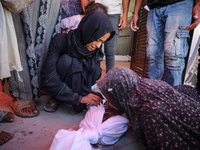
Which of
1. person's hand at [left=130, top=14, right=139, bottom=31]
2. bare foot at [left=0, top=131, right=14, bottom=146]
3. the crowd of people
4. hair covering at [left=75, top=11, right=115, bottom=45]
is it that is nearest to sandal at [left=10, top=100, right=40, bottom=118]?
the crowd of people

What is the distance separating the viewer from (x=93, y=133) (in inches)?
30.6

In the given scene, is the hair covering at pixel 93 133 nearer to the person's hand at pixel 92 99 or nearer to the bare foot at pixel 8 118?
the person's hand at pixel 92 99

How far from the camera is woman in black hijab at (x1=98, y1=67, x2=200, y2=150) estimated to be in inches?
24.0

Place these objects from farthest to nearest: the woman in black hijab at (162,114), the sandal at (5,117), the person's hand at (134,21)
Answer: the person's hand at (134,21) < the sandal at (5,117) < the woman in black hijab at (162,114)

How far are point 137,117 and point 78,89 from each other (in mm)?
626

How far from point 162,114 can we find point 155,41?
109 cm

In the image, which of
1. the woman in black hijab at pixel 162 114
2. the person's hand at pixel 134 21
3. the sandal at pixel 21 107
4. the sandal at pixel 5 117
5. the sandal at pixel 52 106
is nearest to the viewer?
the woman in black hijab at pixel 162 114

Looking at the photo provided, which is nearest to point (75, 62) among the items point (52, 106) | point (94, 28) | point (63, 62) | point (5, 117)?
point (63, 62)

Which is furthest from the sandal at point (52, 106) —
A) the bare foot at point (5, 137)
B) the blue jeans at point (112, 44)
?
the blue jeans at point (112, 44)

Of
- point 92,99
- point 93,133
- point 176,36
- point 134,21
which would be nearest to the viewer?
point 93,133

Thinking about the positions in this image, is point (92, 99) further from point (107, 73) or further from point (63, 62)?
→ point (63, 62)

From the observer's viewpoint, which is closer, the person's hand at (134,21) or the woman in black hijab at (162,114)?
the woman in black hijab at (162,114)

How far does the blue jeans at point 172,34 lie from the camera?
3.99 ft

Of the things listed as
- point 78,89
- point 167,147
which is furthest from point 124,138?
point 78,89
